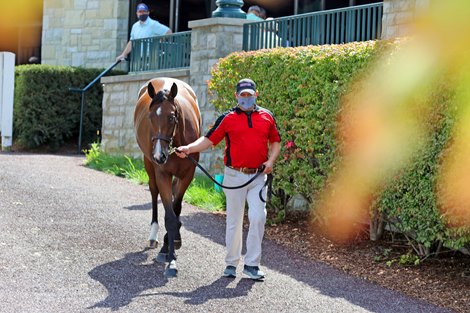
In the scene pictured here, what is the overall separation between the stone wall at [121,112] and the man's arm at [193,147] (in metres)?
8.34

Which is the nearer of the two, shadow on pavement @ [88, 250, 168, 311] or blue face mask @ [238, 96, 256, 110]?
shadow on pavement @ [88, 250, 168, 311]

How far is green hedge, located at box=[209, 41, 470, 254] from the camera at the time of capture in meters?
8.79

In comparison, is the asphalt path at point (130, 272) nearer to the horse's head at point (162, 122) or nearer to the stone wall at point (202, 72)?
the horse's head at point (162, 122)

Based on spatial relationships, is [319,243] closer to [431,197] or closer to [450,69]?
[431,197]

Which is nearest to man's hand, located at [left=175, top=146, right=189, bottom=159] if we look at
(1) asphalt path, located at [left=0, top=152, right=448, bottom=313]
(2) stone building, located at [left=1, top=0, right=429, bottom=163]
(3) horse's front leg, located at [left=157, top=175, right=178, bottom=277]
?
(3) horse's front leg, located at [left=157, top=175, right=178, bottom=277]

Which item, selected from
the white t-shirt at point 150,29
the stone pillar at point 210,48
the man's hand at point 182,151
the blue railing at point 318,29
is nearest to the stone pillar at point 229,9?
the stone pillar at point 210,48

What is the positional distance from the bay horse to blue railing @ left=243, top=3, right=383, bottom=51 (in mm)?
3847

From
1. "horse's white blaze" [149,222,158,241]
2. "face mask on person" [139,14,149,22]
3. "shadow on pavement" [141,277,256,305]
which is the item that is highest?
"face mask on person" [139,14,149,22]

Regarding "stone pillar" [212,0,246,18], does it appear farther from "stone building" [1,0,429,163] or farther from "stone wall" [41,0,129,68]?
"stone wall" [41,0,129,68]

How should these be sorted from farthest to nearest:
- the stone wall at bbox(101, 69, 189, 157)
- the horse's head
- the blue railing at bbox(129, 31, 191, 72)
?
the stone wall at bbox(101, 69, 189, 157)
the blue railing at bbox(129, 31, 191, 72)
the horse's head

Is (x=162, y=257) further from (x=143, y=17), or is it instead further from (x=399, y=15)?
(x=143, y=17)

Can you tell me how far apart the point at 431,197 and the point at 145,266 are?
8.92ft

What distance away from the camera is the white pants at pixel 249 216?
8672 mm

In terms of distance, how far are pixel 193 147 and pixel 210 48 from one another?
6.73m
